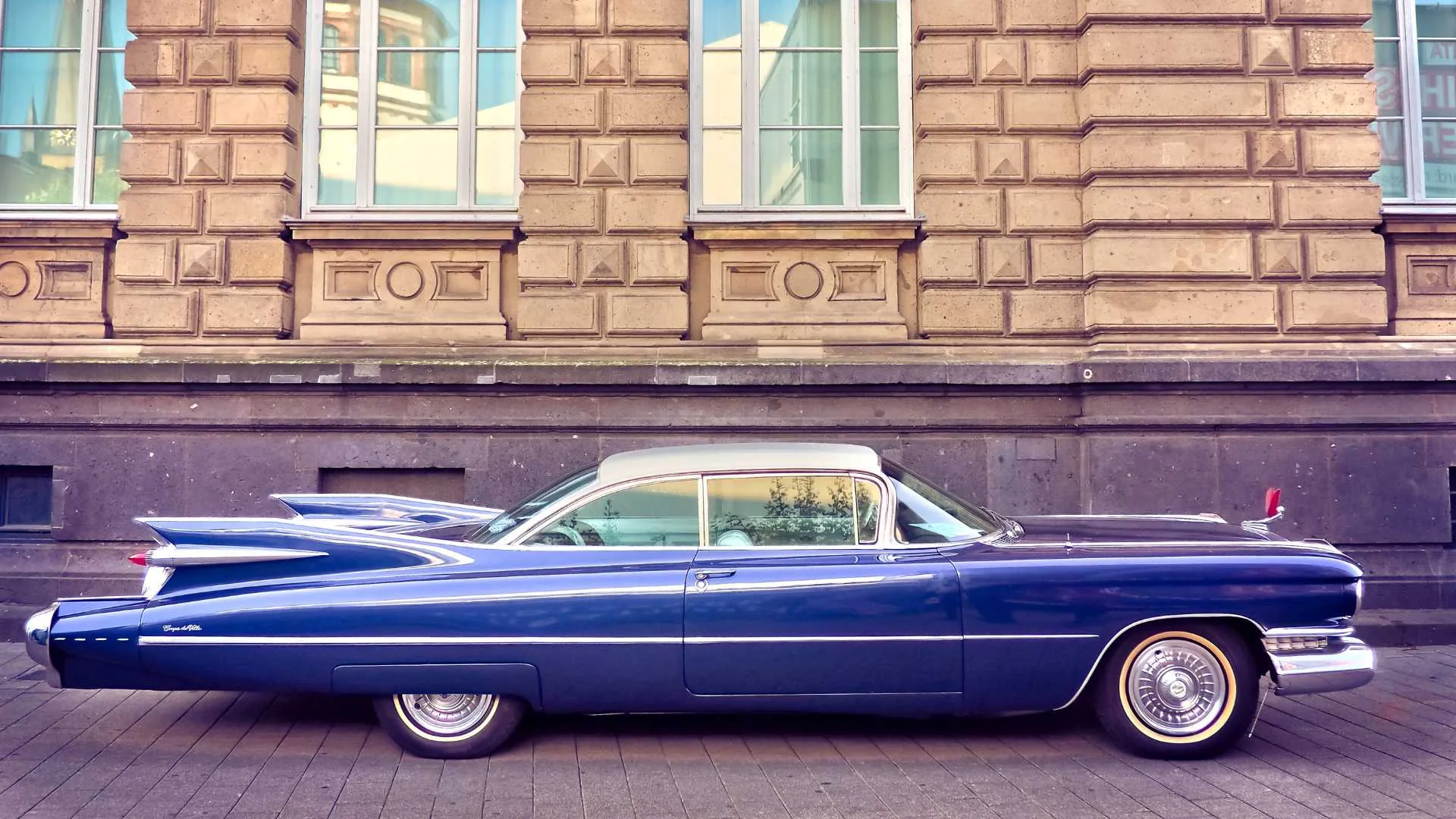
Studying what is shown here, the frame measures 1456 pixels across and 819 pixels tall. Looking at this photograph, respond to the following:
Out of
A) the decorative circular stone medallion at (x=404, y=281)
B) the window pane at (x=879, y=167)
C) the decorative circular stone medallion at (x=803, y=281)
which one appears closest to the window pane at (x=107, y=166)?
the decorative circular stone medallion at (x=404, y=281)

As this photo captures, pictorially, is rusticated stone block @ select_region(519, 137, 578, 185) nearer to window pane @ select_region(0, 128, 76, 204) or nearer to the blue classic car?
window pane @ select_region(0, 128, 76, 204)

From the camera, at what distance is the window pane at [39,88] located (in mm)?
8633

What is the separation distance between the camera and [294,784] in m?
4.29

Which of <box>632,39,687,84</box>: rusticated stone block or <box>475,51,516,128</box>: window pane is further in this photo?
<box>475,51,516,128</box>: window pane

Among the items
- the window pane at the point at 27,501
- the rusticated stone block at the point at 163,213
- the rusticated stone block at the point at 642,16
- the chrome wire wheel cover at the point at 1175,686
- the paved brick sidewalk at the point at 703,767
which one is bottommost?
the paved brick sidewalk at the point at 703,767

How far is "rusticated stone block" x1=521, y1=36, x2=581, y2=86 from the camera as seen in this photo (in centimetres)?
817

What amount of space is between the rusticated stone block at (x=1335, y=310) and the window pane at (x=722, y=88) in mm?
4401

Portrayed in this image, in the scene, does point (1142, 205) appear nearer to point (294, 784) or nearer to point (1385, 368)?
point (1385, 368)

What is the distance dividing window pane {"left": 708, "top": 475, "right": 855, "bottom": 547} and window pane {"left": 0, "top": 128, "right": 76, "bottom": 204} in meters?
6.86

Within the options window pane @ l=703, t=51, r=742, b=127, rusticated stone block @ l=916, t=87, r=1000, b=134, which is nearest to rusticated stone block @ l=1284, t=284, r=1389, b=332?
rusticated stone block @ l=916, t=87, r=1000, b=134

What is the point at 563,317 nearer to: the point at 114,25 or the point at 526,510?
the point at 526,510

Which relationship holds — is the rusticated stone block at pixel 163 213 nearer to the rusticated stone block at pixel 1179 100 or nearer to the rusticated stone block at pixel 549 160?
the rusticated stone block at pixel 549 160

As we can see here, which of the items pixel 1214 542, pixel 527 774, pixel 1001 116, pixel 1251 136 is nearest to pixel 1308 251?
pixel 1251 136

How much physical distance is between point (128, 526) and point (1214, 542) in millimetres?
7201
